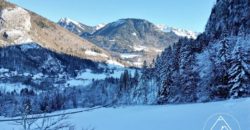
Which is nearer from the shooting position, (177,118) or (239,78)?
(177,118)

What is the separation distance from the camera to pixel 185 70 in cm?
8625

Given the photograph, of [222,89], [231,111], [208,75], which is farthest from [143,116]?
[208,75]

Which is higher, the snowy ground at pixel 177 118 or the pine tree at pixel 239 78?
the pine tree at pixel 239 78

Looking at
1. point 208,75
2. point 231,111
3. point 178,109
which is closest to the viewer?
point 231,111

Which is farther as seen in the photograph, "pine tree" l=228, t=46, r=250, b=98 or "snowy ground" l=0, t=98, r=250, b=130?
"pine tree" l=228, t=46, r=250, b=98

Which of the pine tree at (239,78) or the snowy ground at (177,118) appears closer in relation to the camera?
the snowy ground at (177,118)

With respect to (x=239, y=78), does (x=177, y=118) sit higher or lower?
lower

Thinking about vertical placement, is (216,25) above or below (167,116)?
above

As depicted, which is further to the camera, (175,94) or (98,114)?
(175,94)

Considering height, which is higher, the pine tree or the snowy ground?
the pine tree

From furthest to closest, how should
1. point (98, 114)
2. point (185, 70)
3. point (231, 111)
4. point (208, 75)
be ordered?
point (185, 70) < point (208, 75) < point (98, 114) < point (231, 111)

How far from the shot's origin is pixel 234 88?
5091 cm

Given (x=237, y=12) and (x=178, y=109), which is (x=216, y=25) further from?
(x=178, y=109)

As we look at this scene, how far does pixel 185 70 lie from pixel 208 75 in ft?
22.6
